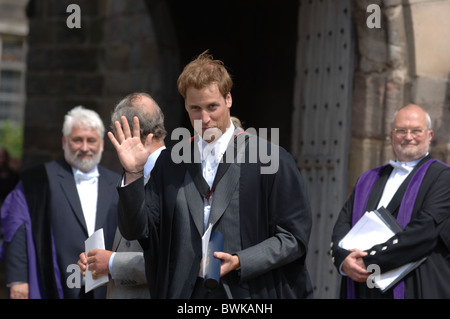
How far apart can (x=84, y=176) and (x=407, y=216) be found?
6.61 feet

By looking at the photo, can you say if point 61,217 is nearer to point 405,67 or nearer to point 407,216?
point 407,216

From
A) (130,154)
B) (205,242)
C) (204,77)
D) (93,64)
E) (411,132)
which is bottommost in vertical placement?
(205,242)

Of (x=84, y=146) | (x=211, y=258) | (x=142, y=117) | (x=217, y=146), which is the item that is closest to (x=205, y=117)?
(x=217, y=146)

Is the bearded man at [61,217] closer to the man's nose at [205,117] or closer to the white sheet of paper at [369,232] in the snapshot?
the white sheet of paper at [369,232]

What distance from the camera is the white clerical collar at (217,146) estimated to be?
335cm

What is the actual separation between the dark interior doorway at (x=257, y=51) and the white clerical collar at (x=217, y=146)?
4.01 meters

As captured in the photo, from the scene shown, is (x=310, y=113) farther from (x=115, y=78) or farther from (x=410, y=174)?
(x=115, y=78)

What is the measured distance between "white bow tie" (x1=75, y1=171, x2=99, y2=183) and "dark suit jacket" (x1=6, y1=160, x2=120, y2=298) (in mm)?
37

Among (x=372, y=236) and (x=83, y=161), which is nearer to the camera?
(x=372, y=236)

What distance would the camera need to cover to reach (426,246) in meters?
4.17

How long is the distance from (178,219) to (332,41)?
2.81 metres

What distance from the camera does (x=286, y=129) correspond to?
25.3ft

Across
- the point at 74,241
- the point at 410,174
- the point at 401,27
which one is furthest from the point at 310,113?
the point at 74,241
